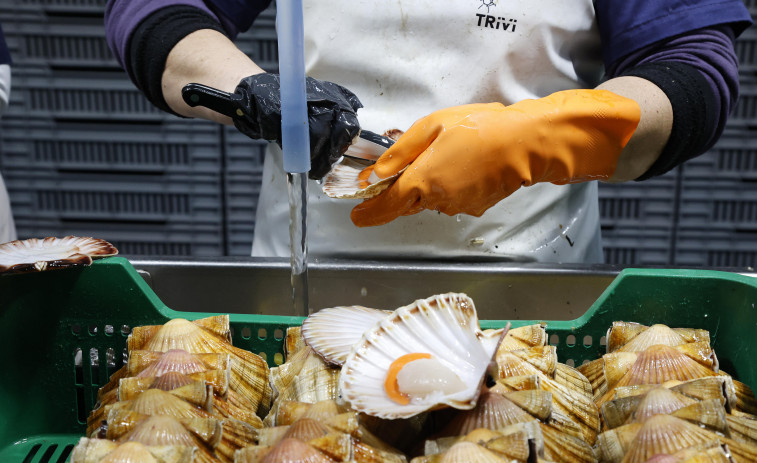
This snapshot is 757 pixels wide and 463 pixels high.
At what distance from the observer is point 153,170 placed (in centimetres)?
225

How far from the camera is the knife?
849 millimetres

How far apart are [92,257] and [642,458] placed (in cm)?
67

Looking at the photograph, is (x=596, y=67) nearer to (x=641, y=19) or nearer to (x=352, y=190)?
(x=641, y=19)

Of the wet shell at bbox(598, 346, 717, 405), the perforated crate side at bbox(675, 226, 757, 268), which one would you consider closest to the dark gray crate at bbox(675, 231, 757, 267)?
the perforated crate side at bbox(675, 226, 757, 268)

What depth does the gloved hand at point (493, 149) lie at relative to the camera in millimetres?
946

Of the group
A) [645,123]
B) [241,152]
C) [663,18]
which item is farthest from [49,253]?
[241,152]

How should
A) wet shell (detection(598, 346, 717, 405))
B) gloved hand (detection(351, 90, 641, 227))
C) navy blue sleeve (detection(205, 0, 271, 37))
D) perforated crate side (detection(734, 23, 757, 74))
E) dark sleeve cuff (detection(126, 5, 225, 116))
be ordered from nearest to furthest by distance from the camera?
wet shell (detection(598, 346, 717, 405)), gloved hand (detection(351, 90, 641, 227)), dark sleeve cuff (detection(126, 5, 225, 116)), navy blue sleeve (detection(205, 0, 271, 37)), perforated crate side (detection(734, 23, 757, 74))

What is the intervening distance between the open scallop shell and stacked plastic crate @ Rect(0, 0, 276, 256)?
52.6 inches

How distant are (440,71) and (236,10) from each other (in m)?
0.41

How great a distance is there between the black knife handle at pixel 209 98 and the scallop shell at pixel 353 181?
16 cm

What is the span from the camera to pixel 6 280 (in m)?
0.85

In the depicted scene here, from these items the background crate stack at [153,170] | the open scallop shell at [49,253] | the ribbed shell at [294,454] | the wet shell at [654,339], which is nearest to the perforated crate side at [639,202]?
the background crate stack at [153,170]

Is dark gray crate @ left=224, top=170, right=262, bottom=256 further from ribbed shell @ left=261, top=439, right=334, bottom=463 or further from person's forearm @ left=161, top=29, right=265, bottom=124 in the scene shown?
ribbed shell @ left=261, top=439, right=334, bottom=463

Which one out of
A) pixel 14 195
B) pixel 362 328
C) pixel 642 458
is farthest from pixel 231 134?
pixel 642 458
